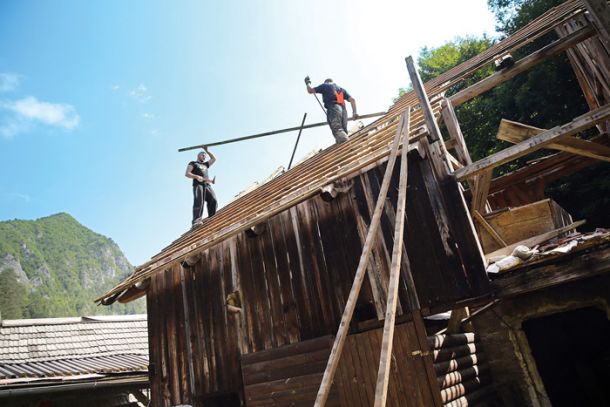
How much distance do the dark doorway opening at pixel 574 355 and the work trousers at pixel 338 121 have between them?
6396 mm

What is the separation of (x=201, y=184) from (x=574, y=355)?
11355 mm

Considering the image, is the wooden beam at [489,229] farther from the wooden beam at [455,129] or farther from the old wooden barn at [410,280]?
the wooden beam at [455,129]

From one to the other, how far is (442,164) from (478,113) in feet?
55.1

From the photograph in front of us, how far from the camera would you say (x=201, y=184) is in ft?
37.5

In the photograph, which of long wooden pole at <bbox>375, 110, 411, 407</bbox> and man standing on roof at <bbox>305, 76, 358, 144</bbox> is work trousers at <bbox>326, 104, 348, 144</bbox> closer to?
man standing on roof at <bbox>305, 76, 358, 144</bbox>

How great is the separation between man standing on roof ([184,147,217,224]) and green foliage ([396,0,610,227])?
507 inches

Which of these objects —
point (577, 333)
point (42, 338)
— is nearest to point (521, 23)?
point (577, 333)

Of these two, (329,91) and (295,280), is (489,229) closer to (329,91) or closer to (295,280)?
(295,280)

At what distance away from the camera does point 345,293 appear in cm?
562

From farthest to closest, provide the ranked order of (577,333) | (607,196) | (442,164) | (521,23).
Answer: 1. (521,23)
2. (607,196)
3. (577,333)
4. (442,164)

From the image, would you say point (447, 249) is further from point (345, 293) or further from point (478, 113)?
point (478, 113)

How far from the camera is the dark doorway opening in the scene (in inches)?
340

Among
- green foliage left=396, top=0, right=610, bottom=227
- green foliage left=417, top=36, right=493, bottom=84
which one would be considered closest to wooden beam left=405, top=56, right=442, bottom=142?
green foliage left=396, top=0, right=610, bottom=227

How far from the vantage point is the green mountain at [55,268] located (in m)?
68.8
